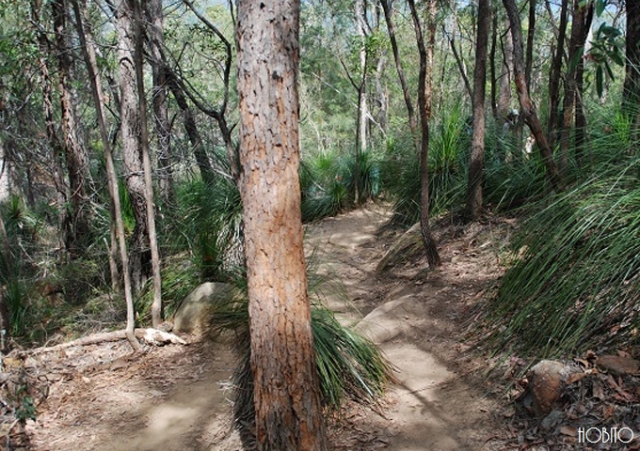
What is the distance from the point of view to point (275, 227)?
8.61ft

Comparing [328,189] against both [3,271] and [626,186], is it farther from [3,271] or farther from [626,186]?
[626,186]

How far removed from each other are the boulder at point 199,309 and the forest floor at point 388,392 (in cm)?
25

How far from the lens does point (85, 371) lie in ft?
A: 15.5

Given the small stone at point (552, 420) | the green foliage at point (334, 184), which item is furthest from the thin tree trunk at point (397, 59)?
the small stone at point (552, 420)

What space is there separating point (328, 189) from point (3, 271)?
556 centimetres

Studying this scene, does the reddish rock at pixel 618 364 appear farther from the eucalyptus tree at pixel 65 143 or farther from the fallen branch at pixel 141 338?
the eucalyptus tree at pixel 65 143

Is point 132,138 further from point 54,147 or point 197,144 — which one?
point 54,147

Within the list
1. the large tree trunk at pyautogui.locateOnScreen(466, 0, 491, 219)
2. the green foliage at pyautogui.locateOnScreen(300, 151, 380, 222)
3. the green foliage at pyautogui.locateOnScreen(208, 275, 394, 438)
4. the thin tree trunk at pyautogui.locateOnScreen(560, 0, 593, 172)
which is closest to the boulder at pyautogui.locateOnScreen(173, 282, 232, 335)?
the green foliage at pyautogui.locateOnScreen(208, 275, 394, 438)

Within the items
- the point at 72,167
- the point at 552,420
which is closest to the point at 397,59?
the point at 552,420

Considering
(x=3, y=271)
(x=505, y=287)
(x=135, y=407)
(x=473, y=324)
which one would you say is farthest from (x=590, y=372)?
(x=3, y=271)

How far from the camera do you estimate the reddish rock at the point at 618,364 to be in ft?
8.46

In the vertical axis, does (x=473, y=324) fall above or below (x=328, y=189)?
below

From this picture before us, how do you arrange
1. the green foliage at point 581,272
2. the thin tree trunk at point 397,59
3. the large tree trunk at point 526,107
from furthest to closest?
the thin tree trunk at point 397,59
the large tree trunk at point 526,107
the green foliage at point 581,272

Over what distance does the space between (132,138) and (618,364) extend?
5.25 meters
